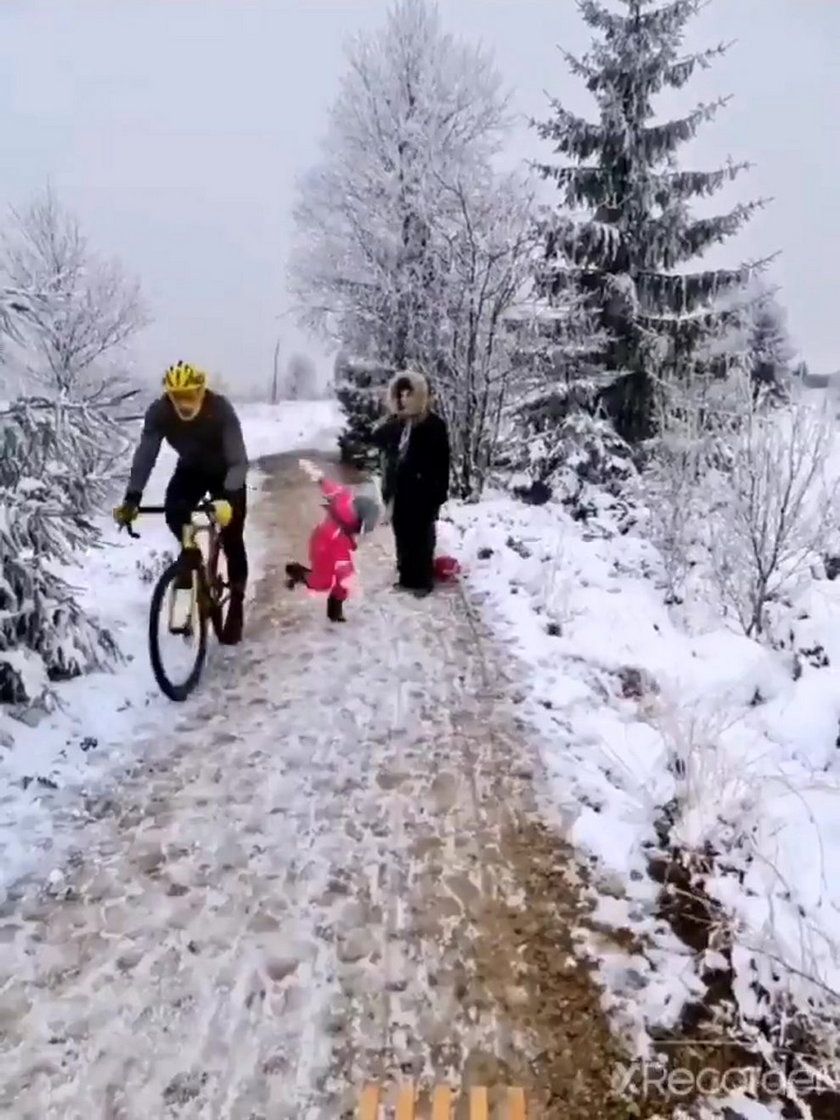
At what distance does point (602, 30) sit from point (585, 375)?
16.1 feet

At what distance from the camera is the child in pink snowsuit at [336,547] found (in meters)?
6.01

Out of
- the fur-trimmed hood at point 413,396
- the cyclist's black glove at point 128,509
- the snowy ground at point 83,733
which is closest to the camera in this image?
the snowy ground at point 83,733

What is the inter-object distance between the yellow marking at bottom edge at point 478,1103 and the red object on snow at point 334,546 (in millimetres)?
4026

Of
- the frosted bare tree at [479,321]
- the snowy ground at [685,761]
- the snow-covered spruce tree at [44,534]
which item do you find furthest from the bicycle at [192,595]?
the frosted bare tree at [479,321]

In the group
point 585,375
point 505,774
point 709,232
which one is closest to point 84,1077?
point 505,774

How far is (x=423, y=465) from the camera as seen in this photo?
6.69 metres

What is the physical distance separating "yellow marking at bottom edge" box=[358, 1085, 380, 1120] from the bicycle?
8.58 feet

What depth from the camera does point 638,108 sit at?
41.1 feet

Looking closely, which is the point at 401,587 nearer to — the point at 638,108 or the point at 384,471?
the point at 384,471

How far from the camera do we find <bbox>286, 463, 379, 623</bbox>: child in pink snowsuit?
237 inches

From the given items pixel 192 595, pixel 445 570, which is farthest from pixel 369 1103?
pixel 445 570

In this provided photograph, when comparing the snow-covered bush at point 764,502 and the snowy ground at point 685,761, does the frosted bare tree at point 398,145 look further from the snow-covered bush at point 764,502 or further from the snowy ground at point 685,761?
the snowy ground at point 685,761

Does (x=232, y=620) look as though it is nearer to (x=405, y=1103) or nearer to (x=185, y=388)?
(x=185, y=388)

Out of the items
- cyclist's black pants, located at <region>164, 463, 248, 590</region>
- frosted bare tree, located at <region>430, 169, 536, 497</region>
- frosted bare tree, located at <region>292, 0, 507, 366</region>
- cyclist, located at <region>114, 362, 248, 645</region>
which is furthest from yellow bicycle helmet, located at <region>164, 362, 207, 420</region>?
frosted bare tree, located at <region>292, 0, 507, 366</region>
